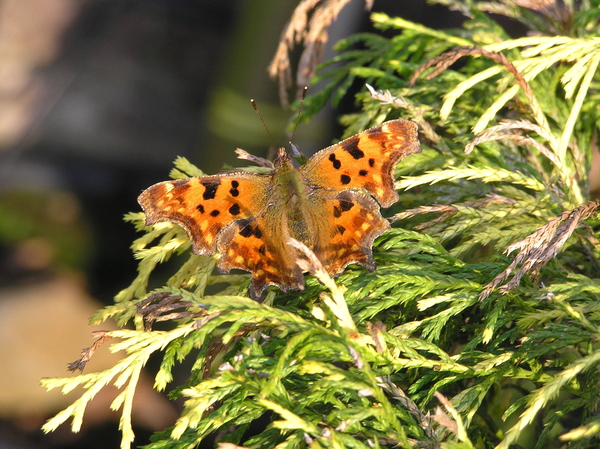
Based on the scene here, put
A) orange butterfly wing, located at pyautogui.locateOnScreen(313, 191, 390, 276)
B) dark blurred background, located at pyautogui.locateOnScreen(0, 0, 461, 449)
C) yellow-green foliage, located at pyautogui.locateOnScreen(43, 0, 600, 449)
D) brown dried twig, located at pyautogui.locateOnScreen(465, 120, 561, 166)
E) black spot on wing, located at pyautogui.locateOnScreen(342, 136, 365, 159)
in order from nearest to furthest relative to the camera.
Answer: yellow-green foliage, located at pyautogui.locateOnScreen(43, 0, 600, 449), brown dried twig, located at pyautogui.locateOnScreen(465, 120, 561, 166), orange butterfly wing, located at pyautogui.locateOnScreen(313, 191, 390, 276), black spot on wing, located at pyautogui.locateOnScreen(342, 136, 365, 159), dark blurred background, located at pyautogui.locateOnScreen(0, 0, 461, 449)

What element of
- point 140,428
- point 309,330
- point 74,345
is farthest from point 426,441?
point 74,345

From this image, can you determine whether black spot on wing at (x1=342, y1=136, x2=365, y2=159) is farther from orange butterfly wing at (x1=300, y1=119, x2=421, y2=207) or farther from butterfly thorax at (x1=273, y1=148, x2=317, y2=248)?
butterfly thorax at (x1=273, y1=148, x2=317, y2=248)

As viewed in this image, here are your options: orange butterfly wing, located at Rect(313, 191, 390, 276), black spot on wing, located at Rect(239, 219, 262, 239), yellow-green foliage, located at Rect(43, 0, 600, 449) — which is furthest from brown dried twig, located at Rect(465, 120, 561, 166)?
black spot on wing, located at Rect(239, 219, 262, 239)

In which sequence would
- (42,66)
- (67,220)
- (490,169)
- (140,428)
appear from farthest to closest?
(42,66) < (67,220) < (140,428) < (490,169)

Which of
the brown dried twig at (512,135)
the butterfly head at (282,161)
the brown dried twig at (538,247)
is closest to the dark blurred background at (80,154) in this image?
the butterfly head at (282,161)

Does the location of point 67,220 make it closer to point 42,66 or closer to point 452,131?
point 42,66
